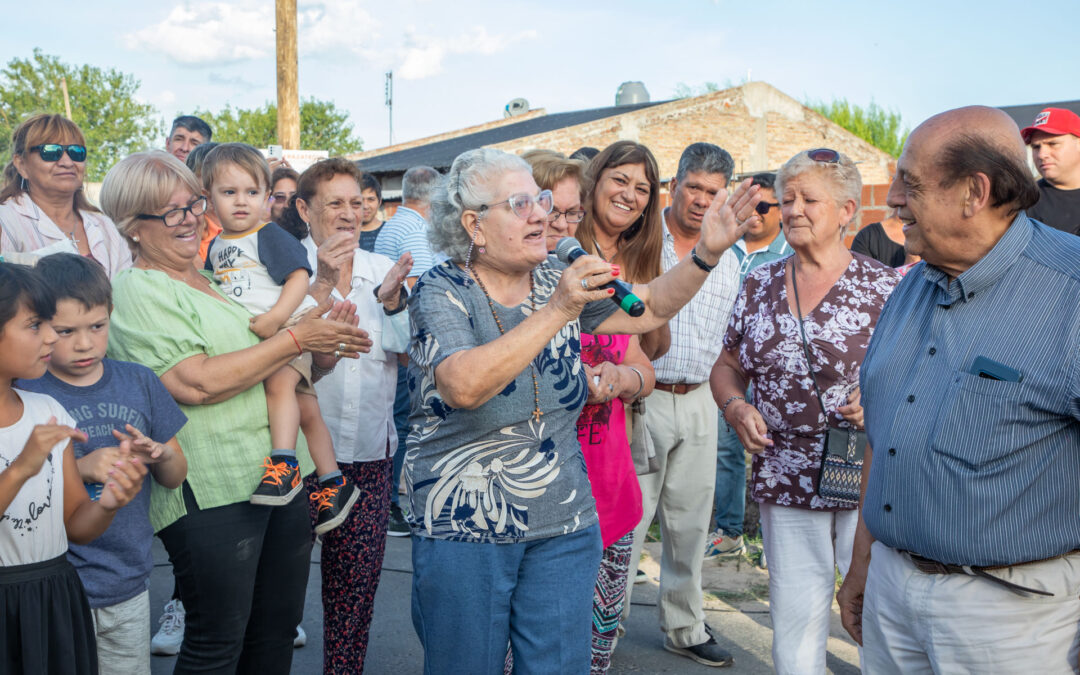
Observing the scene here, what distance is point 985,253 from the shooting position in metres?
2.27

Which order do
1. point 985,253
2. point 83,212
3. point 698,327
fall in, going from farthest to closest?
1. point 698,327
2. point 83,212
3. point 985,253

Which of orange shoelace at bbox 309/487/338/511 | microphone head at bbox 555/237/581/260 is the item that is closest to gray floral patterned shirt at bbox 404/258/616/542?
microphone head at bbox 555/237/581/260

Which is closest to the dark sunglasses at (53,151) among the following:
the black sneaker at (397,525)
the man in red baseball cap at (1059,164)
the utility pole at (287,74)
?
the black sneaker at (397,525)

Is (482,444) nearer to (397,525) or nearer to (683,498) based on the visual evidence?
(683,498)

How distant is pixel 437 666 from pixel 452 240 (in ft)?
4.33

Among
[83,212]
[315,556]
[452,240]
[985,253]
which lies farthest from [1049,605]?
[315,556]

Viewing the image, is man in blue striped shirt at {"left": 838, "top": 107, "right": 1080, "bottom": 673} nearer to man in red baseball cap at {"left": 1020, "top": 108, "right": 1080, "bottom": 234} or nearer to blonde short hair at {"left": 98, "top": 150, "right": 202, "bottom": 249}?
blonde short hair at {"left": 98, "top": 150, "right": 202, "bottom": 249}

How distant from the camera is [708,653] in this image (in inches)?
175

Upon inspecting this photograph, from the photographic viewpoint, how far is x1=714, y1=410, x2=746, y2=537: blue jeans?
6.27m

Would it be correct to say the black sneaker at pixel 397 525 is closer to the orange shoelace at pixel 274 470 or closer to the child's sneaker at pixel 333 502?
the child's sneaker at pixel 333 502

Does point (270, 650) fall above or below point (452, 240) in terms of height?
below

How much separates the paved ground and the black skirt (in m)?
1.88

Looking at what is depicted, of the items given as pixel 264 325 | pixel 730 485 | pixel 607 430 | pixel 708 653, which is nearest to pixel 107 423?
pixel 264 325

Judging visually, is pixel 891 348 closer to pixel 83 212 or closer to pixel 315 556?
pixel 83 212
